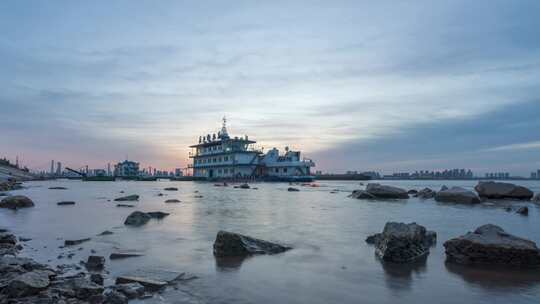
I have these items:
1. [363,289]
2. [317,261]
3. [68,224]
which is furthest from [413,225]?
[68,224]

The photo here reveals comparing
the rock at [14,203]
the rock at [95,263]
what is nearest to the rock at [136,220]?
the rock at [95,263]

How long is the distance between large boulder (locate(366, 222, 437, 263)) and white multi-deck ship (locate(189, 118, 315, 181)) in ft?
241

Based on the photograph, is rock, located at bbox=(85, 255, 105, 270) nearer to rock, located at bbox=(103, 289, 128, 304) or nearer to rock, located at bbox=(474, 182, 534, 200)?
rock, located at bbox=(103, 289, 128, 304)

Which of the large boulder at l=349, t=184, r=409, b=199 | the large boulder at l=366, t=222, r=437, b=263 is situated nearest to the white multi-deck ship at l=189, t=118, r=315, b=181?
the large boulder at l=349, t=184, r=409, b=199

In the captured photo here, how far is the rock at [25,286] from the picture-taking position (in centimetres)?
692

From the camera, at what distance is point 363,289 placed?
825cm

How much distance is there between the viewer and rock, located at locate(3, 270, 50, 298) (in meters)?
6.92

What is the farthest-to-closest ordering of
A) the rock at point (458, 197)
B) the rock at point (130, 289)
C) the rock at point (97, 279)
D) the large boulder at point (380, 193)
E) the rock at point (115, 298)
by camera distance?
the large boulder at point (380, 193) < the rock at point (458, 197) < the rock at point (97, 279) < the rock at point (130, 289) < the rock at point (115, 298)

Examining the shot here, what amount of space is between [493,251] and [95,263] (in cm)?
1030

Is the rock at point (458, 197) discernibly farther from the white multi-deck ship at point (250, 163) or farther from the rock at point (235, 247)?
the white multi-deck ship at point (250, 163)

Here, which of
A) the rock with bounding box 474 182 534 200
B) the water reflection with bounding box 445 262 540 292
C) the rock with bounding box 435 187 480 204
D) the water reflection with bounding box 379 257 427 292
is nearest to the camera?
the water reflection with bounding box 379 257 427 292

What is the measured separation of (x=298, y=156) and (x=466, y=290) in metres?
81.7

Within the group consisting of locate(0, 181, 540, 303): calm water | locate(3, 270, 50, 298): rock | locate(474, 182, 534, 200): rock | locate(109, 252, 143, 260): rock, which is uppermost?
locate(474, 182, 534, 200): rock

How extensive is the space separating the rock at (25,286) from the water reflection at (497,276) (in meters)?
8.91
